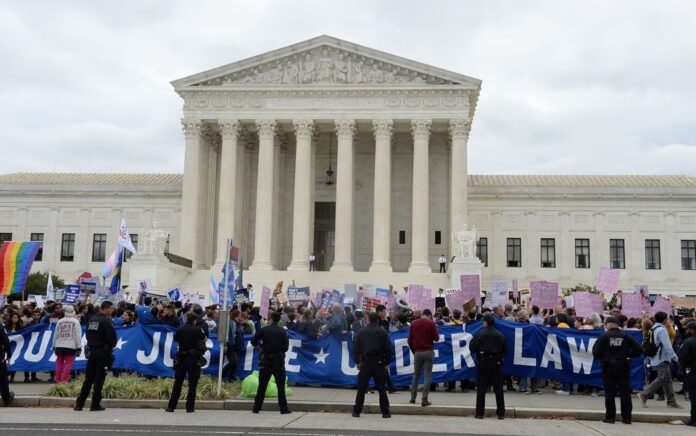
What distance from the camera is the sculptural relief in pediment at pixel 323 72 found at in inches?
2051

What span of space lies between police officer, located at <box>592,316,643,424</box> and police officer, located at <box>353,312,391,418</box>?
4399 millimetres

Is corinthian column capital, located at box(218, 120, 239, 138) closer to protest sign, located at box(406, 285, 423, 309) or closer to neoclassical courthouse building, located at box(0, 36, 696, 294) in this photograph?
neoclassical courthouse building, located at box(0, 36, 696, 294)

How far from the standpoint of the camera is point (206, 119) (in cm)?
5269

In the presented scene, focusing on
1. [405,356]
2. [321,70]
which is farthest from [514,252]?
[405,356]

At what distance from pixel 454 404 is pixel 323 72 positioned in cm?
3847

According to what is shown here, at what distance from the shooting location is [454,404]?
1706 centimetres

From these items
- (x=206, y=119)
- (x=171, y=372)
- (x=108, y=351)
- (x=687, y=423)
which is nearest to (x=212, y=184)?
(x=206, y=119)

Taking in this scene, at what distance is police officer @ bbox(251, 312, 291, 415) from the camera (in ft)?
51.2

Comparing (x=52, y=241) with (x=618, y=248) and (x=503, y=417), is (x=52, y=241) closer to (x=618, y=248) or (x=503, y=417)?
(x=618, y=248)

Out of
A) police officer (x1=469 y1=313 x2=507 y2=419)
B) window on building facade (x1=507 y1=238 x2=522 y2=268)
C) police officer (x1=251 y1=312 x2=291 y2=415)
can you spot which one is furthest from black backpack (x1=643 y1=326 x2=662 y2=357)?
window on building facade (x1=507 y1=238 x2=522 y2=268)

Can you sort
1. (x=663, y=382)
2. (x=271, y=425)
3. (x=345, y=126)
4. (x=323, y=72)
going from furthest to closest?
(x=323, y=72) < (x=345, y=126) < (x=663, y=382) < (x=271, y=425)

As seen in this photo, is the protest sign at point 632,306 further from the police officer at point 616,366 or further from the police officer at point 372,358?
the police officer at point 372,358

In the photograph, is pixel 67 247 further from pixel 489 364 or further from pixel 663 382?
pixel 663 382

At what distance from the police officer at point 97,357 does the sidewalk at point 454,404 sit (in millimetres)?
1069
